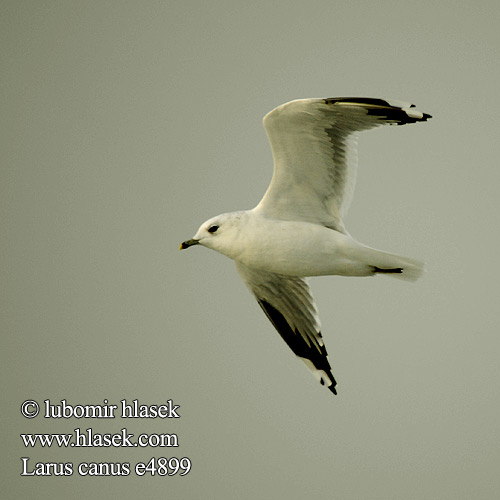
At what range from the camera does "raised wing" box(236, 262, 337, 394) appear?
25.2 feet

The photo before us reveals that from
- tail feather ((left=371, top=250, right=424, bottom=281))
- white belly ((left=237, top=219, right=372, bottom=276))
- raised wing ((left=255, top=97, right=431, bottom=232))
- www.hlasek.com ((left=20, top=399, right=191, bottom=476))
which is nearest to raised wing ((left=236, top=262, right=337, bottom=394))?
white belly ((left=237, top=219, right=372, bottom=276))

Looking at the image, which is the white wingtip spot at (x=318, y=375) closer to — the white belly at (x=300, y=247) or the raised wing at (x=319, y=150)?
the white belly at (x=300, y=247)

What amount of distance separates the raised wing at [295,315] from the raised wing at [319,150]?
829mm

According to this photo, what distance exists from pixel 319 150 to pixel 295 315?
1.67 metres

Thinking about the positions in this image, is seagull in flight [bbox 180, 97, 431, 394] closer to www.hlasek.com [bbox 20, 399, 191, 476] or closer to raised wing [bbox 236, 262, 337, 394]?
raised wing [bbox 236, 262, 337, 394]

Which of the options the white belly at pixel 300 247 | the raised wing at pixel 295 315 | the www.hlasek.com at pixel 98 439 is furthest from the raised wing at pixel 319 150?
the www.hlasek.com at pixel 98 439

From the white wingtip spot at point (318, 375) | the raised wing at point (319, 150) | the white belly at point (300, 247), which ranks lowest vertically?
the white wingtip spot at point (318, 375)

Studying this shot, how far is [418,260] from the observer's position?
6.94 m

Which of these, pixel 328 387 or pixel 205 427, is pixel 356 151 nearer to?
pixel 328 387

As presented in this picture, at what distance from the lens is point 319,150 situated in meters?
6.77

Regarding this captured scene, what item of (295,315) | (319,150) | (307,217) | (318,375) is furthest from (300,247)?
(318,375)

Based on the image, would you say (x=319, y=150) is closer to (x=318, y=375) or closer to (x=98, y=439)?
(x=318, y=375)

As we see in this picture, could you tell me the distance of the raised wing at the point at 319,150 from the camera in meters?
6.33

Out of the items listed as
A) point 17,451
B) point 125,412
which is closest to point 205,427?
point 17,451
